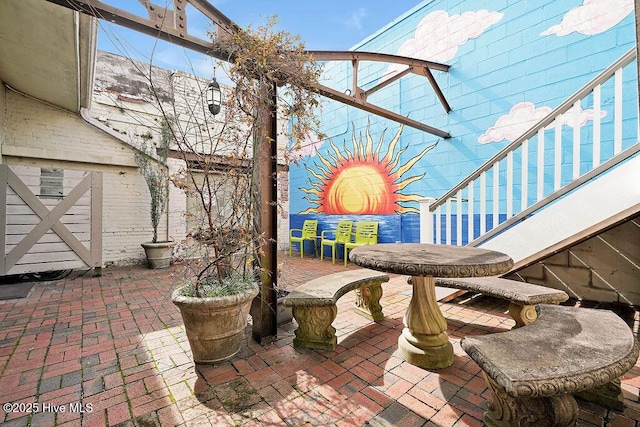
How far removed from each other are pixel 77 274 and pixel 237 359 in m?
4.28

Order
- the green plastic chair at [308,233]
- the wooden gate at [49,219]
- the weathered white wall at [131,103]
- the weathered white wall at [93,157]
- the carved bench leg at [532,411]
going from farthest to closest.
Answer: the green plastic chair at [308,233] < the weathered white wall at [131,103] < the weathered white wall at [93,157] < the wooden gate at [49,219] < the carved bench leg at [532,411]

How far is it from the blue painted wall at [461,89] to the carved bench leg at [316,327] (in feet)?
4.66

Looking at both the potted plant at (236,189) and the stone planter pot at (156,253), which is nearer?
the potted plant at (236,189)

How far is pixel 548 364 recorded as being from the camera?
111 centimetres

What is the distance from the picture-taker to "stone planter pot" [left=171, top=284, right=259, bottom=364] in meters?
1.81

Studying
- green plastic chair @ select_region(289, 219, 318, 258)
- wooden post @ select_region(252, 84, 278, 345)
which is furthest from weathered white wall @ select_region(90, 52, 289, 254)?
wooden post @ select_region(252, 84, 278, 345)

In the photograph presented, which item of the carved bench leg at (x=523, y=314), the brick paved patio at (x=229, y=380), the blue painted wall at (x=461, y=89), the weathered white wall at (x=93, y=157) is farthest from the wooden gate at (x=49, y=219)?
the carved bench leg at (x=523, y=314)

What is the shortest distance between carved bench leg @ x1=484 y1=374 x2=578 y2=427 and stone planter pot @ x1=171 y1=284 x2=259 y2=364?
1.53m

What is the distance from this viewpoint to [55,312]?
115 inches

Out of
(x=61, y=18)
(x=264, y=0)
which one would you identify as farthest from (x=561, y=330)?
(x=61, y=18)

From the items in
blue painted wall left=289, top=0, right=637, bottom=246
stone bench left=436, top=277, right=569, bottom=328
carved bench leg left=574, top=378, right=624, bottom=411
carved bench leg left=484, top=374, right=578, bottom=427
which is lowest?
carved bench leg left=574, top=378, right=624, bottom=411

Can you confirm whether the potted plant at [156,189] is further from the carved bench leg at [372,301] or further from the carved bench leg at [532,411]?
the carved bench leg at [532,411]

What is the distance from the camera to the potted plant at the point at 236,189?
1912 millimetres

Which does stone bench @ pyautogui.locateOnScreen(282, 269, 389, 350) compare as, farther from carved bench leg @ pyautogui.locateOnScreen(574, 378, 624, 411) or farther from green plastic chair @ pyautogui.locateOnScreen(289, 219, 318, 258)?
green plastic chair @ pyautogui.locateOnScreen(289, 219, 318, 258)
